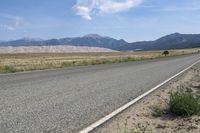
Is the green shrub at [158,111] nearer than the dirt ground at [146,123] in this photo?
No

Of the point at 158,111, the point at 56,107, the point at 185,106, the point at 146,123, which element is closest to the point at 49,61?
the point at 56,107

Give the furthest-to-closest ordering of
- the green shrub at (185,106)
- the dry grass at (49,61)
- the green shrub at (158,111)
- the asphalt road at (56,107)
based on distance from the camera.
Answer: the dry grass at (49,61)
the green shrub at (158,111)
the green shrub at (185,106)
the asphalt road at (56,107)

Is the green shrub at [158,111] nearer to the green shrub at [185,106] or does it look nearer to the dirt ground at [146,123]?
the dirt ground at [146,123]

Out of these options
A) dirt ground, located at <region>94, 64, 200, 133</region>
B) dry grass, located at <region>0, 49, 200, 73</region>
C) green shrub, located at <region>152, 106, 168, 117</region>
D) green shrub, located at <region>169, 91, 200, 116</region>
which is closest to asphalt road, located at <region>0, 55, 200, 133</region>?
dirt ground, located at <region>94, 64, 200, 133</region>

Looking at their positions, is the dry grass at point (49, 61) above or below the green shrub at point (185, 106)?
below

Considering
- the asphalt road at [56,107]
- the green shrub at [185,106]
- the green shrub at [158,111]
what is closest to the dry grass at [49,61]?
the asphalt road at [56,107]

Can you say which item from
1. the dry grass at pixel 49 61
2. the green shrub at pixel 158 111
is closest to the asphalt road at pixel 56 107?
the green shrub at pixel 158 111

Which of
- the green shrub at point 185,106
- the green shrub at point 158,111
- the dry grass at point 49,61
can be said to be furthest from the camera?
the dry grass at point 49,61

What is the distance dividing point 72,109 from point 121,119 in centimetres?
136

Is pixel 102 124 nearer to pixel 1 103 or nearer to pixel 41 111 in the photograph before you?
pixel 41 111

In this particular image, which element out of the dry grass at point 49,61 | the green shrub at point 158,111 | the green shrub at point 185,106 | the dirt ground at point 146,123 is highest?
the green shrub at point 185,106

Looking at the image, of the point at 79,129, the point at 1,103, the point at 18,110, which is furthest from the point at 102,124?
the point at 1,103

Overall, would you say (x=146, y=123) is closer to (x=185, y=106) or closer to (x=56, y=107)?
(x=185, y=106)

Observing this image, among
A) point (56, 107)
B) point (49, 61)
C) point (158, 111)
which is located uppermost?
point (56, 107)
